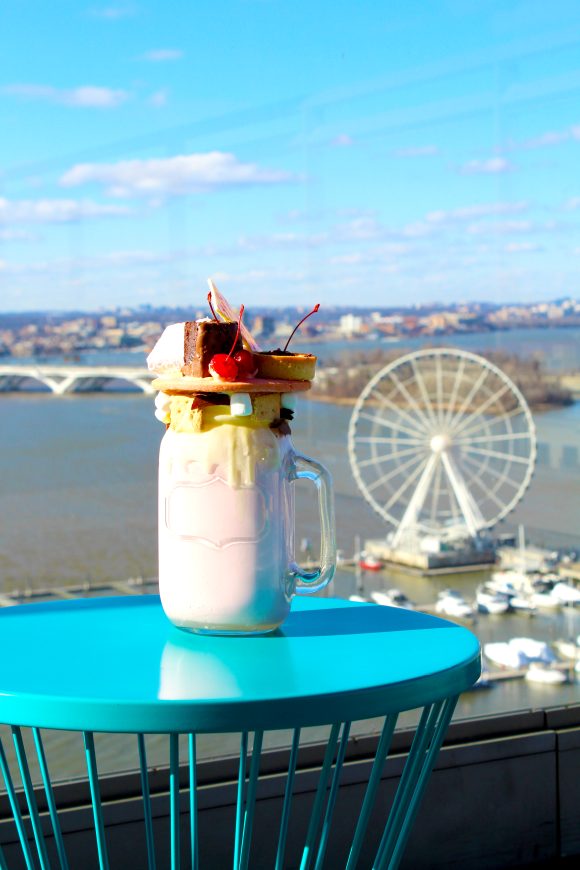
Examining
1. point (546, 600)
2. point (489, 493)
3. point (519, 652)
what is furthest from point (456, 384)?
point (519, 652)

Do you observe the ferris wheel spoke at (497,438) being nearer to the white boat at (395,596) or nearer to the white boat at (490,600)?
the white boat at (395,596)

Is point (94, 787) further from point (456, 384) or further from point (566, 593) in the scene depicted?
point (456, 384)

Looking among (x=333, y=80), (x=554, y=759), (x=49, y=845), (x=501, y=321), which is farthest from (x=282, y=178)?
(x=49, y=845)

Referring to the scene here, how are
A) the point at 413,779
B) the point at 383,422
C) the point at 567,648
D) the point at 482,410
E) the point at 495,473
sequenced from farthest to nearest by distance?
the point at 482,410, the point at 495,473, the point at 383,422, the point at 567,648, the point at 413,779

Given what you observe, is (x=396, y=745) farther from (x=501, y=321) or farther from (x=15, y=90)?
(x=501, y=321)

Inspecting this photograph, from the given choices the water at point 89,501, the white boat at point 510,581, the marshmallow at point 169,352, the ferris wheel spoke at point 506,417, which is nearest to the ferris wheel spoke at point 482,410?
the ferris wheel spoke at point 506,417
